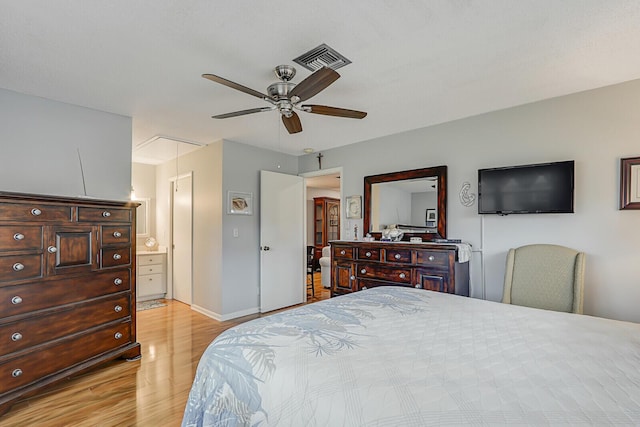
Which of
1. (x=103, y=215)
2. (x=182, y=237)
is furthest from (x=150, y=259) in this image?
(x=103, y=215)

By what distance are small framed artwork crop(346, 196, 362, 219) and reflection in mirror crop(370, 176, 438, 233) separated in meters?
0.22

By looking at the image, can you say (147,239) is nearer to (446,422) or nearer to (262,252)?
(262,252)

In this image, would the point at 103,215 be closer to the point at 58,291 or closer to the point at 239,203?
the point at 58,291

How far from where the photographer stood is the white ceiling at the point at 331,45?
1.68 metres

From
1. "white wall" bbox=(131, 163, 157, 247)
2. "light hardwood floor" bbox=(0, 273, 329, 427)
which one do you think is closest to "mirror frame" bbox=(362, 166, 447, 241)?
"light hardwood floor" bbox=(0, 273, 329, 427)

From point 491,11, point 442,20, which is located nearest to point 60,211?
point 442,20

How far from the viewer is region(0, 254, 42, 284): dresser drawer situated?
208cm

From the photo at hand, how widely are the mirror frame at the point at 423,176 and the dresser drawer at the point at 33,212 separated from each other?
3.08 meters

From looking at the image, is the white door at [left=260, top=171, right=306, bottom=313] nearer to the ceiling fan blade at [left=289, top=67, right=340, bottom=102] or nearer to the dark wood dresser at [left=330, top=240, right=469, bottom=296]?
the dark wood dresser at [left=330, top=240, right=469, bottom=296]

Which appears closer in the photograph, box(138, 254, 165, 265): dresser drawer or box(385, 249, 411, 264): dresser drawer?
box(385, 249, 411, 264): dresser drawer

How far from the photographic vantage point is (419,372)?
101cm

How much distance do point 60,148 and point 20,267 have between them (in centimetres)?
129

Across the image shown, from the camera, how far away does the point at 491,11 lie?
1.69m

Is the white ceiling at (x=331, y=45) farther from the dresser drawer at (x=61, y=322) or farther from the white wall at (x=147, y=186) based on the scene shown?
the white wall at (x=147, y=186)
